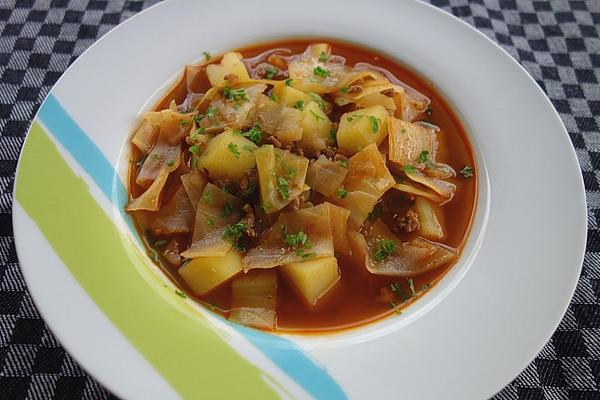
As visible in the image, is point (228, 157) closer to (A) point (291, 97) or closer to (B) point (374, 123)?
(A) point (291, 97)

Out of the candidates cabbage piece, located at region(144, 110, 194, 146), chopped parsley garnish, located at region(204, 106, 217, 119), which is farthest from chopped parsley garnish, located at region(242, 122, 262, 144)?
cabbage piece, located at region(144, 110, 194, 146)

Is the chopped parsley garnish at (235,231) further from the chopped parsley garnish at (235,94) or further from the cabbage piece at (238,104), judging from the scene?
the chopped parsley garnish at (235,94)

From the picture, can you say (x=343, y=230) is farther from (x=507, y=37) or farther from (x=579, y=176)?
(x=507, y=37)

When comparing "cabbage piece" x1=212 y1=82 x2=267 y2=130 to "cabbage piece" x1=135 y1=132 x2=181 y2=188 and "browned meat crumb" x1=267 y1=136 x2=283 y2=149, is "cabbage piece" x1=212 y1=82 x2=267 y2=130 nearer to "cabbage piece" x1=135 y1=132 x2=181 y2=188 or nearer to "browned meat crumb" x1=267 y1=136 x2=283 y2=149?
"browned meat crumb" x1=267 y1=136 x2=283 y2=149

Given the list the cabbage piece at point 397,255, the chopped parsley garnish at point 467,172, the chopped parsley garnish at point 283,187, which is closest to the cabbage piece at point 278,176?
the chopped parsley garnish at point 283,187

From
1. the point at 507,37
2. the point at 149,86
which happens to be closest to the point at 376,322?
the point at 149,86

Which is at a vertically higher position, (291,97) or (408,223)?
(291,97)

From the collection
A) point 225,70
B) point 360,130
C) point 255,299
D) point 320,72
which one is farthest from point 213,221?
point 320,72
